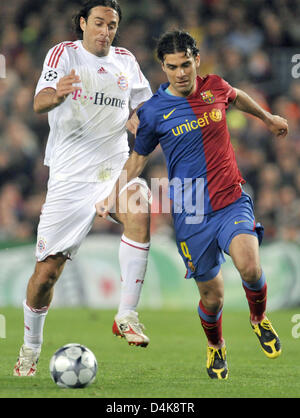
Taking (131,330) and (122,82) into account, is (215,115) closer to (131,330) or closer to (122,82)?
(122,82)

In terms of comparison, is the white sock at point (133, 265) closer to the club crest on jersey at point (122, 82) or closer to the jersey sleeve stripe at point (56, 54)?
the club crest on jersey at point (122, 82)

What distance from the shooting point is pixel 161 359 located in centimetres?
829

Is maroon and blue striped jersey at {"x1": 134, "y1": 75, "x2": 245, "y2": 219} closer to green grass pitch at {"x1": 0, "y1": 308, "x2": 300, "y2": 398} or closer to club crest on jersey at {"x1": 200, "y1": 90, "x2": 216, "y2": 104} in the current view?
club crest on jersey at {"x1": 200, "y1": 90, "x2": 216, "y2": 104}

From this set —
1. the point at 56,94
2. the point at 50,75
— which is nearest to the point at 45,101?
the point at 56,94

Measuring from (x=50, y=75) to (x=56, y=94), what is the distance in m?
0.56

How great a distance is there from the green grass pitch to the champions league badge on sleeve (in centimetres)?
240

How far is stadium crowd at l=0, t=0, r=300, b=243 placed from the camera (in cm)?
1369

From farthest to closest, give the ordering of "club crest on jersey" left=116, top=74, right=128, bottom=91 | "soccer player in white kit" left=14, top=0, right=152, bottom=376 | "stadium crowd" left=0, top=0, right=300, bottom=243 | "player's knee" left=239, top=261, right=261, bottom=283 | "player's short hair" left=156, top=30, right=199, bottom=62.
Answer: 1. "stadium crowd" left=0, top=0, right=300, bottom=243
2. "club crest on jersey" left=116, top=74, right=128, bottom=91
3. "soccer player in white kit" left=14, top=0, right=152, bottom=376
4. "player's short hair" left=156, top=30, right=199, bottom=62
5. "player's knee" left=239, top=261, right=261, bottom=283

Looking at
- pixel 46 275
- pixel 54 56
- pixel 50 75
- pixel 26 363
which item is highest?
pixel 54 56

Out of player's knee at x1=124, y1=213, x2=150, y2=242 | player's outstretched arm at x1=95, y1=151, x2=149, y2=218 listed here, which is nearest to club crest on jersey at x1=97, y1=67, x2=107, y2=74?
player's outstretched arm at x1=95, y1=151, x2=149, y2=218

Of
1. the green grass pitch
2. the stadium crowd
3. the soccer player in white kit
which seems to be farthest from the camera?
the stadium crowd

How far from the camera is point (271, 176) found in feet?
46.4
